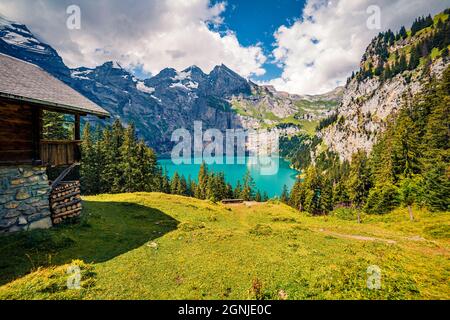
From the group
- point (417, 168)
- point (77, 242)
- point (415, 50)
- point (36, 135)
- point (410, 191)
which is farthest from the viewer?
point (415, 50)

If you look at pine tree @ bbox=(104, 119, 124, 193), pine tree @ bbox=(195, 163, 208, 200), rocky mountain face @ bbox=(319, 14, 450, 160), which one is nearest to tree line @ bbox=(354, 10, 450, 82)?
rocky mountain face @ bbox=(319, 14, 450, 160)

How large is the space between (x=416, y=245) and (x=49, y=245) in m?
28.5

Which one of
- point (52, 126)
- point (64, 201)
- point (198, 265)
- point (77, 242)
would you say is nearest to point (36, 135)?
point (64, 201)

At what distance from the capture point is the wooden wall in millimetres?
12508

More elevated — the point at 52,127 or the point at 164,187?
the point at 52,127

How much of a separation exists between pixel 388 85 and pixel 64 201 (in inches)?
8180

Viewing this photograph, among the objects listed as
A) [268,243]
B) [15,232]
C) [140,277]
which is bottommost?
[268,243]

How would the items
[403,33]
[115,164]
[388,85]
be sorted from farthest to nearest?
[403,33] → [388,85] → [115,164]

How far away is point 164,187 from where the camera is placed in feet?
276

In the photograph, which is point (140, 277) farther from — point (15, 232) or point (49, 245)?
point (15, 232)

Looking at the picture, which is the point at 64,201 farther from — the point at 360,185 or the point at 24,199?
the point at 360,185

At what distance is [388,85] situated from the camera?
158875 mm

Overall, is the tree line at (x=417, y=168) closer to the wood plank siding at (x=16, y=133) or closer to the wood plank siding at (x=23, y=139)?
the wood plank siding at (x=23, y=139)
